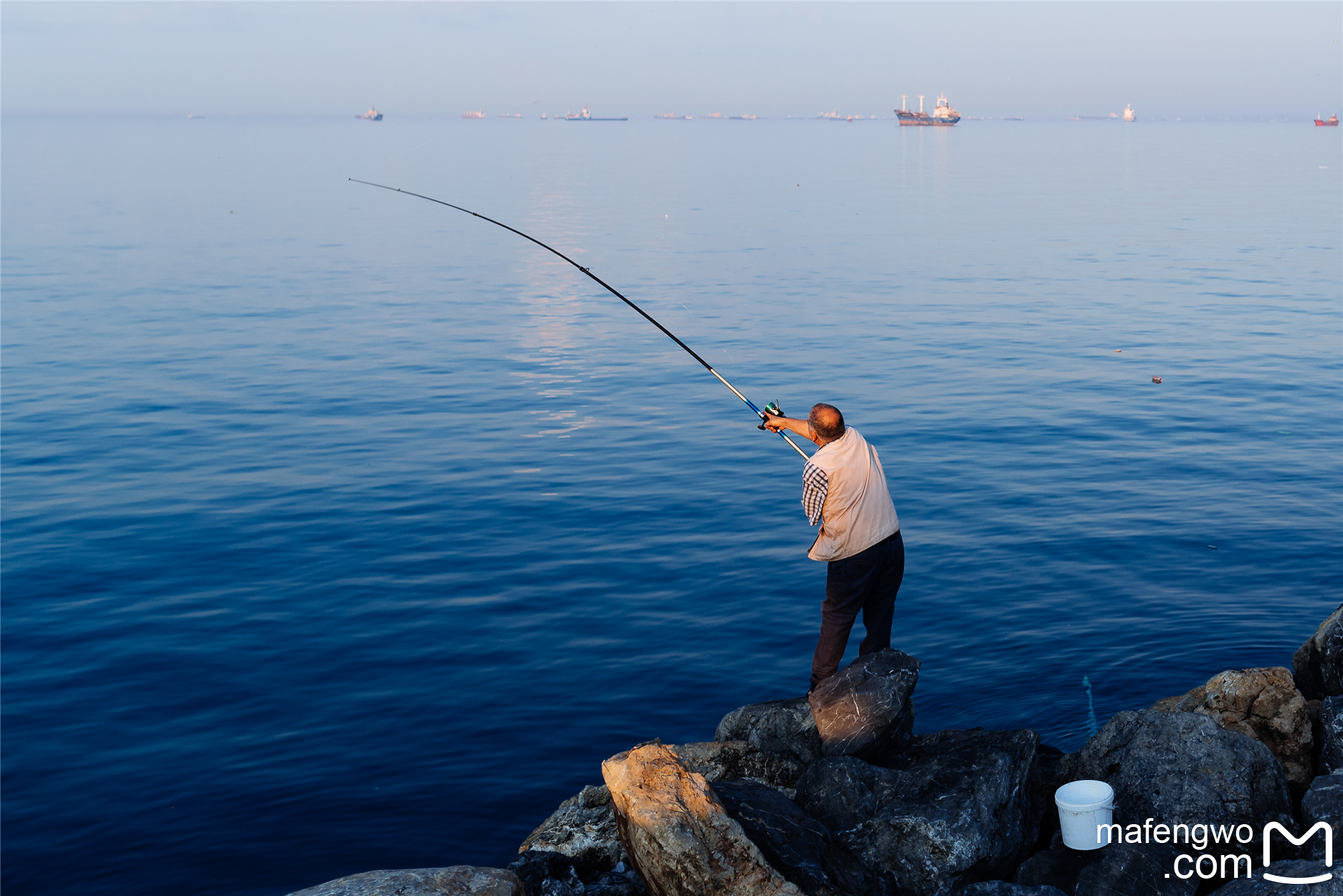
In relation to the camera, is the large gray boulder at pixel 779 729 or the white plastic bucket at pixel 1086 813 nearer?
the white plastic bucket at pixel 1086 813

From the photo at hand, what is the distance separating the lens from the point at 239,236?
40.8 m

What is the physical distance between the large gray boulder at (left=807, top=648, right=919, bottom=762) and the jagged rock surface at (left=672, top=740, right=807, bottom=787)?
0.32m

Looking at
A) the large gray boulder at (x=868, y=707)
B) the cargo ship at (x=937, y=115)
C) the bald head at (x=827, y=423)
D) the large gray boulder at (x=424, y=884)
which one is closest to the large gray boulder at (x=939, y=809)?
the large gray boulder at (x=868, y=707)

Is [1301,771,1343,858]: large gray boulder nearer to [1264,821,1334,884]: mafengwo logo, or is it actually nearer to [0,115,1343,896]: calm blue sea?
[1264,821,1334,884]: mafengwo logo

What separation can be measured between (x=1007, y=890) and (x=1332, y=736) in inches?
99.0

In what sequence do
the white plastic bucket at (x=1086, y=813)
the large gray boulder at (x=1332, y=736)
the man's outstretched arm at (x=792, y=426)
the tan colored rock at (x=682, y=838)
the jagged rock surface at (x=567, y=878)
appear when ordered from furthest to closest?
the man's outstretched arm at (x=792, y=426) < the large gray boulder at (x=1332, y=736) < the jagged rock surface at (x=567, y=878) < the white plastic bucket at (x=1086, y=813) < the tan colored rock at (x=682, y=838)

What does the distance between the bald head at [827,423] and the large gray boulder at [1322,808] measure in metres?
3.39

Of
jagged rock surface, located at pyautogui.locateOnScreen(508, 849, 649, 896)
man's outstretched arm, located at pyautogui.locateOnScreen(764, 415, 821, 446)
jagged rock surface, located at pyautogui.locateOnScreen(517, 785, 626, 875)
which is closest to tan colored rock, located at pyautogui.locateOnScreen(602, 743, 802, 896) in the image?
jagged rock surface, located at pyautogui.locateOnScreen(508, 849, 649, 896)

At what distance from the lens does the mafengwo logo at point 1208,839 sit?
5.96 meters

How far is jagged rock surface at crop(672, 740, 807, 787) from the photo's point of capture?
7.57 metres

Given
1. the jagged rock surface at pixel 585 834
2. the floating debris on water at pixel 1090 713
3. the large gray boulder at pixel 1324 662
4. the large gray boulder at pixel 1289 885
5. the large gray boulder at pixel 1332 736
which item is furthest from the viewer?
the floating debris on water at pixel 1090 713

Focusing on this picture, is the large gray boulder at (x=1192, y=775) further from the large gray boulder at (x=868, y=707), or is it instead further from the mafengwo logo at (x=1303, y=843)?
the large gray boulder at (x=868, y=707)

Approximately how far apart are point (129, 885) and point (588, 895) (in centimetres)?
323

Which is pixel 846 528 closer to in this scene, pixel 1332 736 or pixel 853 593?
pixel 853 593
